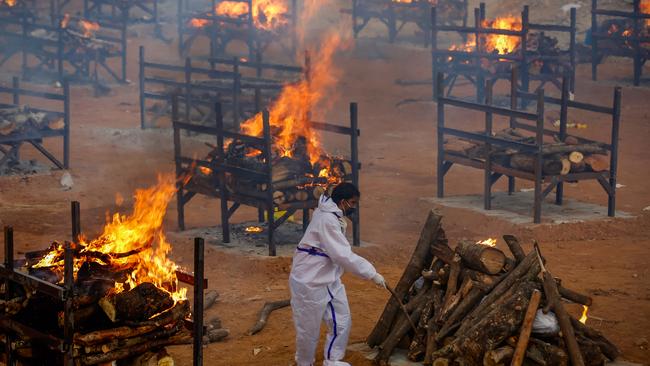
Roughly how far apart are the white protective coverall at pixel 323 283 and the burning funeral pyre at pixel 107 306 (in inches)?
46.0

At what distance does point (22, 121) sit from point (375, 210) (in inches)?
272

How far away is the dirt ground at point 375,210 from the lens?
11680 millimetres

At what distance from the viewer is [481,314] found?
937 centimetres

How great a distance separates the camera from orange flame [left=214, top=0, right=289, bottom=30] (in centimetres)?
3447

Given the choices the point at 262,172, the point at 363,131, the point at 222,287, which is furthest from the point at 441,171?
→ the point at 363,131

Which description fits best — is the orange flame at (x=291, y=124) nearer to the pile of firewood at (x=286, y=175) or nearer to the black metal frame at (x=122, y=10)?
the pile of firewood at (x=286, y=175)

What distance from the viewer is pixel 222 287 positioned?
42.4 ft

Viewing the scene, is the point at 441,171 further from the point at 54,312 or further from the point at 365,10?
the point at 365,10

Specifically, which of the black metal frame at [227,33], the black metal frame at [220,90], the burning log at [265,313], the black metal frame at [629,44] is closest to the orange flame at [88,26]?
the black metal frame at [227,33]

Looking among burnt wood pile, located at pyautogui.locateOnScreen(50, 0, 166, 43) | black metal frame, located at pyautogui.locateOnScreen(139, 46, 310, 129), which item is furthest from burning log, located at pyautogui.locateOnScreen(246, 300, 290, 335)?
burnt wood pile, located at pyautogui.locateOnScreen(50, 0, 166, 43)

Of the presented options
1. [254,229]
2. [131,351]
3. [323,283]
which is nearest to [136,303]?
[131,351]

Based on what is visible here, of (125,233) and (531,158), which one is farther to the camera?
(531,158)

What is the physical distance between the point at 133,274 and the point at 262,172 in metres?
5.56

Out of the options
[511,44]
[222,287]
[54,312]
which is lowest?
[222,287]
